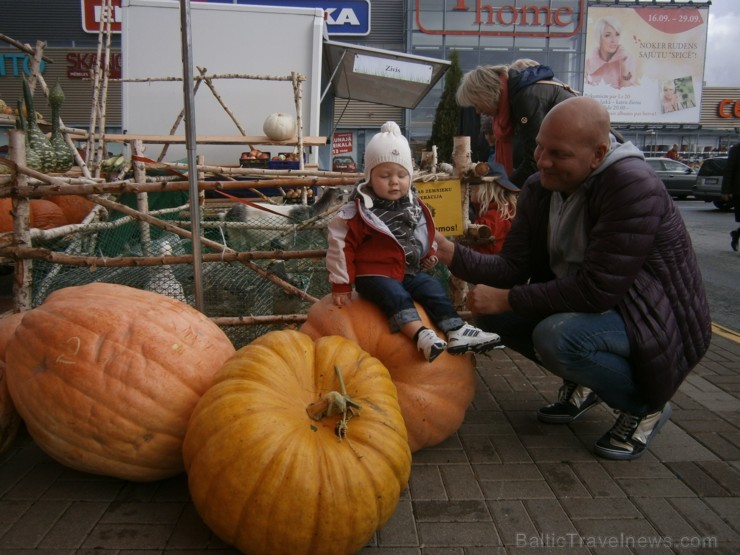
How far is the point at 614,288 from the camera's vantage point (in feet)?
8.16

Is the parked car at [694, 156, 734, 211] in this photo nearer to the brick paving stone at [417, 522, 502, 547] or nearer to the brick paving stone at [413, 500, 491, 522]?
the brick paving stone at [413, 500, 491, 522]

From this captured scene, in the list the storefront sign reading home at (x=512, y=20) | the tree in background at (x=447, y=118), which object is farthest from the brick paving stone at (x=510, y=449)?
the storefront sign reading home at (x=512, y=20)

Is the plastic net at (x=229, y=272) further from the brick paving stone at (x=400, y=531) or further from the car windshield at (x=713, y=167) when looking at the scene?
the car windshield at (x=713, y=167)

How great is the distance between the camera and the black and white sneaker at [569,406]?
10.1 ft

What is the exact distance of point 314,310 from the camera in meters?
2.91

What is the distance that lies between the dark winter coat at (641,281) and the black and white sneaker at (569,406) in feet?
1.62

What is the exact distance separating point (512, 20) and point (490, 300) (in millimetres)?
25072

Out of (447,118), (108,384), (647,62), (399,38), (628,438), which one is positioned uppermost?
(647,62)

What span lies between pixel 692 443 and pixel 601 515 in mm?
961

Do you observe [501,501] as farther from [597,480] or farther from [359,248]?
[359,248]

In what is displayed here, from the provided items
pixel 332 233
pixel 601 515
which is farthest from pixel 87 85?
pixel 601 515

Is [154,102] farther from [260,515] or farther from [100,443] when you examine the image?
[260,515]

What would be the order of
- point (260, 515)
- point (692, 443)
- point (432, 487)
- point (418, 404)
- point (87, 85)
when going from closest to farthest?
point (260, 515), point (432, 487), point (418, 404), point (692, 443), point (87, 85)

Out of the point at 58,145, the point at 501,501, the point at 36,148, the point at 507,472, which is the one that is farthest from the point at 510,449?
the point at 58,145
